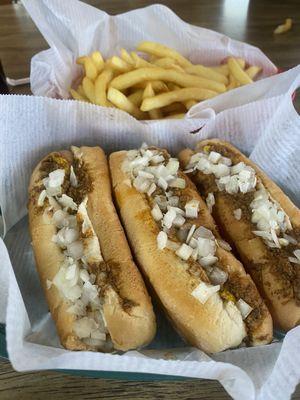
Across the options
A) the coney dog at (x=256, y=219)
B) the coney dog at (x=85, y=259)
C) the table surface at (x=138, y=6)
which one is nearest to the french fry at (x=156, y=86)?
the coney dog at (x=256, y=219)

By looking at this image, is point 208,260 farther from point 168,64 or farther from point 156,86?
point 168,64

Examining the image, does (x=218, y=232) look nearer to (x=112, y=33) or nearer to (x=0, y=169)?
(x=0, y=169)

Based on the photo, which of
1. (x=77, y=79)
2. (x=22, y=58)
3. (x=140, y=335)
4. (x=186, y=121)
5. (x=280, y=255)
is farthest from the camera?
(x=22, y=58)

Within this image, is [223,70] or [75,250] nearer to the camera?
[75,250]

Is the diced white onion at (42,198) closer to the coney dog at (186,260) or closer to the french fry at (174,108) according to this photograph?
the coney dog at (186,260)

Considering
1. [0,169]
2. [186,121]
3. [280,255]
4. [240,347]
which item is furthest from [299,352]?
[0,169]

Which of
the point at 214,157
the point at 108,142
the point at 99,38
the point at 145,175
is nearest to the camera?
the point at 145,175

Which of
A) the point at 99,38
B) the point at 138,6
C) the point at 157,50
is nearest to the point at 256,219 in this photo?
the point at 157,50

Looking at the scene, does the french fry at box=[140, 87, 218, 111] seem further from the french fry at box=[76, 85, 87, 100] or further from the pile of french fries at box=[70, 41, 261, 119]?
the french fry at box=[76, 85, 87, 100]
